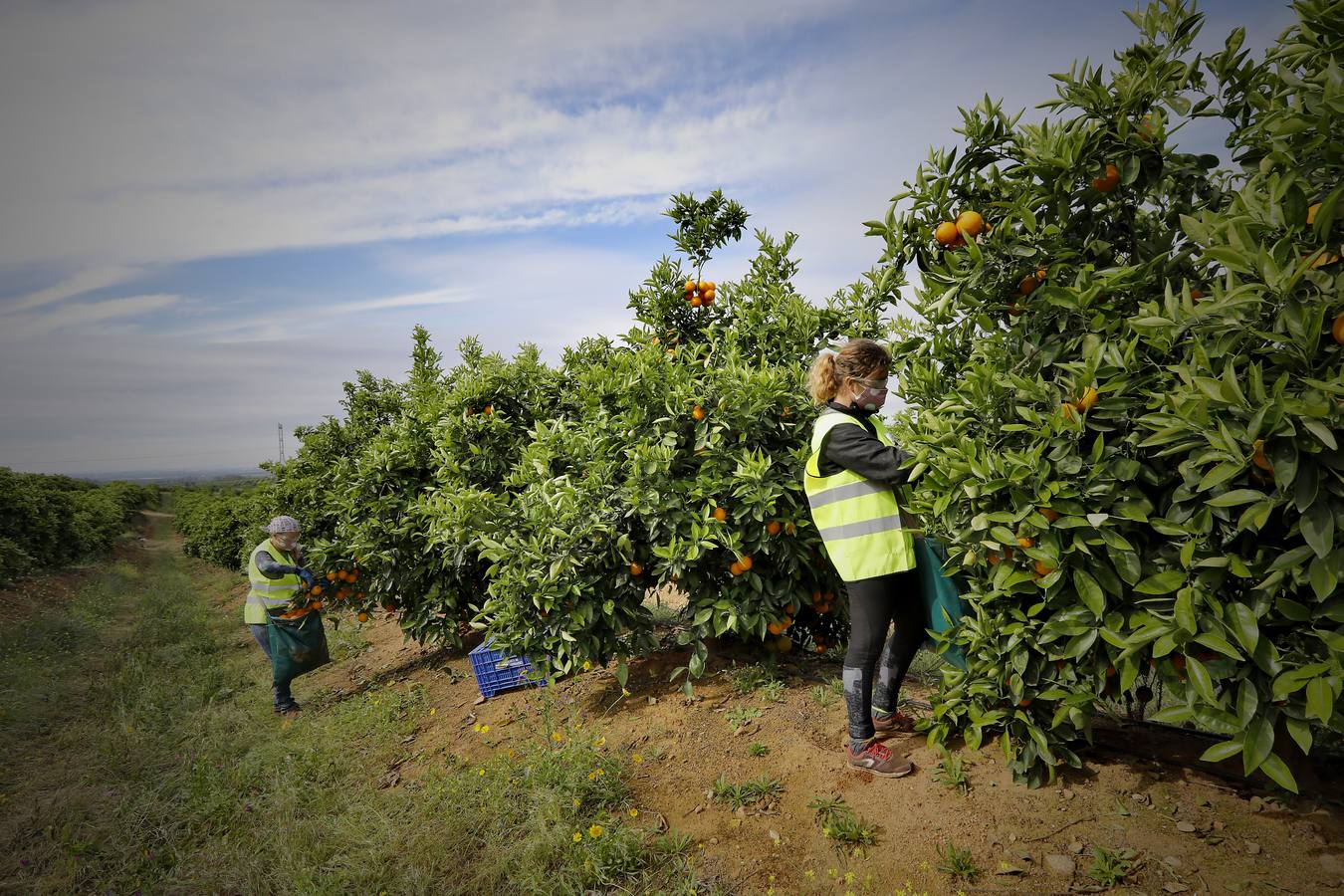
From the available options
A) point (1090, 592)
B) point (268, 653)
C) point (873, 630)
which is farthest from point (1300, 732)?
point (268, 653)

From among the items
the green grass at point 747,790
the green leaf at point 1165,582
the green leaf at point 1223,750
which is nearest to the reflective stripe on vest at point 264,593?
the green grass at point 747,790

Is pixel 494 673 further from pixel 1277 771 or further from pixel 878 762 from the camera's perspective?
pixel 1277 771

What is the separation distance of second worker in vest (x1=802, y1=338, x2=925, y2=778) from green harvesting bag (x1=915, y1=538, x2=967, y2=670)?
8 centimetres

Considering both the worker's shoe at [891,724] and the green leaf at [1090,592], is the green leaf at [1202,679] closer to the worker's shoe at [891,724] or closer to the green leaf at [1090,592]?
the green leaf at [1090,592]

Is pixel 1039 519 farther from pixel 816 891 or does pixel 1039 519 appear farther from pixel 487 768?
pixel 487 768

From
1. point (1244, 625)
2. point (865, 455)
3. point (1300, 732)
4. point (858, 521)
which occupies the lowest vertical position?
point (1300, 732)

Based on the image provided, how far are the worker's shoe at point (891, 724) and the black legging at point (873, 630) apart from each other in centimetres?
27

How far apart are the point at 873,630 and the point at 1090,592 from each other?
85 cm

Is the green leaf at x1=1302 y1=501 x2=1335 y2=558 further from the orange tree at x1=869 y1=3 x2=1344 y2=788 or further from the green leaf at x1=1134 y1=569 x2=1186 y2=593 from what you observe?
the green leaf at x1=1134 y1=569 x2=1186 y2=593

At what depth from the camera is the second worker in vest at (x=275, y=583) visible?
5.32 m

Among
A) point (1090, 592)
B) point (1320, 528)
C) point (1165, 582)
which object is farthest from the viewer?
point (1090, 592)

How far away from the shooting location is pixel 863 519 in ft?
8.74

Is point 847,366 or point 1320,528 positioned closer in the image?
point 1320,528

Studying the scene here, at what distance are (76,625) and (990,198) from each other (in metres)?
12.7
